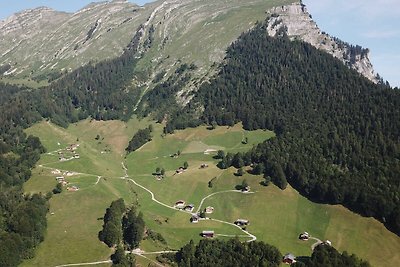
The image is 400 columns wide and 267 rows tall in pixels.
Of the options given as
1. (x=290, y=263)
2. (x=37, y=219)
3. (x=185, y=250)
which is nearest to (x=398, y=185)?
(x=290, y=263)

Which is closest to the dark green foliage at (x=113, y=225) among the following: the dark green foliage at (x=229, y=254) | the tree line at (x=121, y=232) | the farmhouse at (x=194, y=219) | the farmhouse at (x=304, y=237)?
the tree line at (x=121, y=232)

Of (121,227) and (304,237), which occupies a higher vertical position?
(121,227)

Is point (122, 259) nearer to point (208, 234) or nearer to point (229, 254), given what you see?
point (229, 254)

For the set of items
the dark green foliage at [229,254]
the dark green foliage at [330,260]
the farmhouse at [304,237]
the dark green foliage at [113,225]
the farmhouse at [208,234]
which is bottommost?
the farmhouse at [304,237]

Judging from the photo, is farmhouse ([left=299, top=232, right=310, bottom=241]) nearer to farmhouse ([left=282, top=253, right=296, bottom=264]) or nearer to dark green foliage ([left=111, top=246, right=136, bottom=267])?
farmhouse ([left=282, top=253, right=296, bottom=264])

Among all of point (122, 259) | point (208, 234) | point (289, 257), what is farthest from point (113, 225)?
point (289, 257)

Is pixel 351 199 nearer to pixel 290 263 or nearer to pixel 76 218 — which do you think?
pixel 290 263

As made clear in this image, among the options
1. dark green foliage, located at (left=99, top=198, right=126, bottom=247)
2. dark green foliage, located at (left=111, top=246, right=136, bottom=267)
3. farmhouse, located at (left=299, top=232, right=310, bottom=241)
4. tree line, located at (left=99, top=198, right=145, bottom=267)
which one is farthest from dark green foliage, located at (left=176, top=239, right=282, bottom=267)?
farmhouse, located at (left=299, top=232, right=310, bottom=241)

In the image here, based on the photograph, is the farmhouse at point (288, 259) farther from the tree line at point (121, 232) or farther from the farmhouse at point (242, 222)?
the tree line at point (121, 232)
